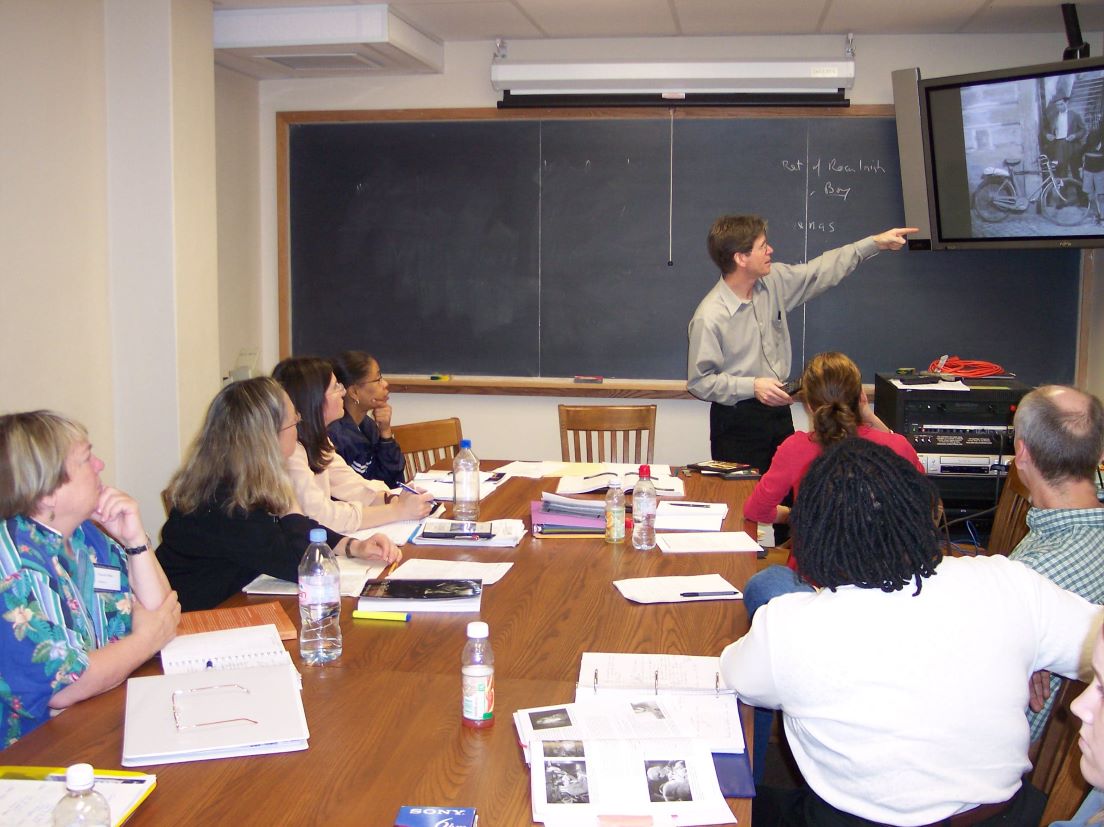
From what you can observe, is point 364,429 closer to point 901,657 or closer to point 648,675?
point 648,675

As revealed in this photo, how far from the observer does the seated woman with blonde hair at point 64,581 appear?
1749 mm

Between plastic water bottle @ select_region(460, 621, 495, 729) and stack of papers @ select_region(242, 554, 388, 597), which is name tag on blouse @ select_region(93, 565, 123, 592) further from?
plastic water bottle @ select_region(460, 621, 495, 729)

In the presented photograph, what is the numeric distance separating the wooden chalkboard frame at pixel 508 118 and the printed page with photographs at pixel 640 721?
3663 mm

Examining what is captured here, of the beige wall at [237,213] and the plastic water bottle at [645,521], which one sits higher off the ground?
the beige wall at [237,213]

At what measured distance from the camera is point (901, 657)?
1.54 m

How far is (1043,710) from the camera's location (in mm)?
1969

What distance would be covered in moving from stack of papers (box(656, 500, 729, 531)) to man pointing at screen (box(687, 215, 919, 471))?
3.49ft

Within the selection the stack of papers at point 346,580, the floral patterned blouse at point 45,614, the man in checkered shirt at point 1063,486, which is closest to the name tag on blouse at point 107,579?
the floral patterned blouse at point 45,614

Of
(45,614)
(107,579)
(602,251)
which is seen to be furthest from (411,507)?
(602,251)

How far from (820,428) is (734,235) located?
5.01ft

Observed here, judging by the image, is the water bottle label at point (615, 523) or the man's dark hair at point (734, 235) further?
the man's dark hair at point (734, 235)

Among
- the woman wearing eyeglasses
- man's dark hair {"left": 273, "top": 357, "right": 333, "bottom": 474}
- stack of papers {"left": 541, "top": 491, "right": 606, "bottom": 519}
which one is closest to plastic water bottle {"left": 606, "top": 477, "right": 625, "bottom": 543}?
stack of papers {"left": 541, "top": 491, "right": 606, "bottom": 519}

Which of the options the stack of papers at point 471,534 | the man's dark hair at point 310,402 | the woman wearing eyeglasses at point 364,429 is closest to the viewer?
the stack of papers at point 471,534

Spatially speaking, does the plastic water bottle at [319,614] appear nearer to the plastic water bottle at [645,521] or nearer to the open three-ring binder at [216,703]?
the open three-ring binder at [216,703]
